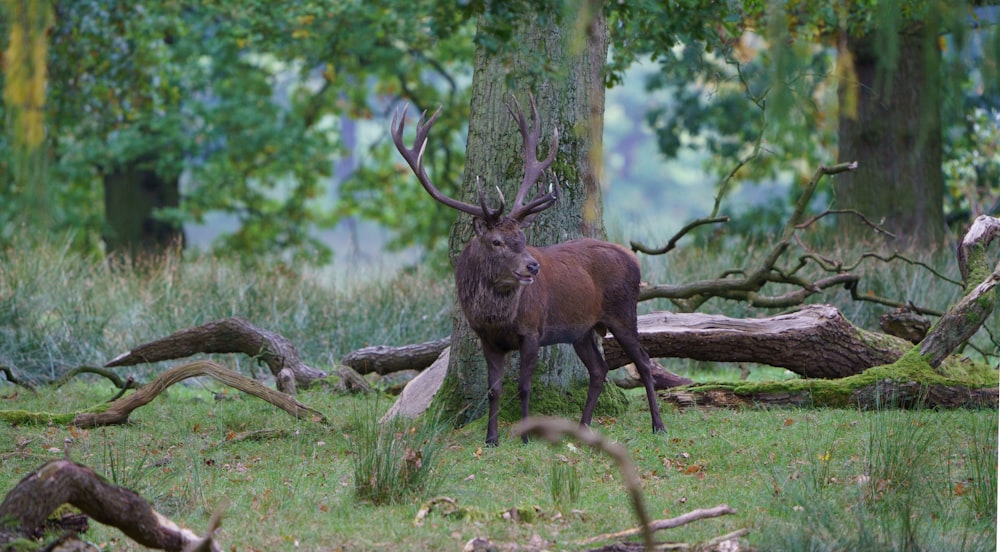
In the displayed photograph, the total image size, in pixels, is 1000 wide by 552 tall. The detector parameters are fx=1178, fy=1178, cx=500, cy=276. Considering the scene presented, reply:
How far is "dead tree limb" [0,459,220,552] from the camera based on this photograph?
4.22m

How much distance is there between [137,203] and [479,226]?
15182mm

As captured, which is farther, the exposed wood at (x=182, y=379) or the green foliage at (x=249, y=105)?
the green foliage at (x=249, y=105)

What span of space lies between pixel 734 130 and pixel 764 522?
15.2 metres

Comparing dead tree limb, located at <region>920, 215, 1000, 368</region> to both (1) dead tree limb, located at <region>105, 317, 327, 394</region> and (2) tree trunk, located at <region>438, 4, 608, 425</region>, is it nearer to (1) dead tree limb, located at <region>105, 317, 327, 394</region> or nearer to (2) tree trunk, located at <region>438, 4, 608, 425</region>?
(2) tree trunk, located at <region>438, 4, 608, 425</region>

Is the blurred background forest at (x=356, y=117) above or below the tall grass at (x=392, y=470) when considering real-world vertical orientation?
above

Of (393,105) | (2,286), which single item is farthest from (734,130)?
(2,286)

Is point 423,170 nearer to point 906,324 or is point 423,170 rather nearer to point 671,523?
point 671,523

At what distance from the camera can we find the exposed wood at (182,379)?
7.52 meters

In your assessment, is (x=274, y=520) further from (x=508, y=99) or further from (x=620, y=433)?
(x=508, y=99)

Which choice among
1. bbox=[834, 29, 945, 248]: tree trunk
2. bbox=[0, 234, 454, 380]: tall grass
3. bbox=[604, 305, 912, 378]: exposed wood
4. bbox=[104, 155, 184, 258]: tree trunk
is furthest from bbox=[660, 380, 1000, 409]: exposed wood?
bbox=[104, 155, 184, 258]: tree trunk

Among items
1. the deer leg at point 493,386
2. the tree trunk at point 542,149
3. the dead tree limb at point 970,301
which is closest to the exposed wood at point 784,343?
the dead tree limb at point 970,301

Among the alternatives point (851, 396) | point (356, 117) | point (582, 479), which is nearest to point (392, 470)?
point (582, 479)

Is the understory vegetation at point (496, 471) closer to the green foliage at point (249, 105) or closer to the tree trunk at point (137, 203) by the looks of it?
the green foliage at point (249, 105)

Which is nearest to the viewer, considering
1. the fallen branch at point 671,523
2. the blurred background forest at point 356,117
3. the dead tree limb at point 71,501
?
the dead tree limb at point 71,501
